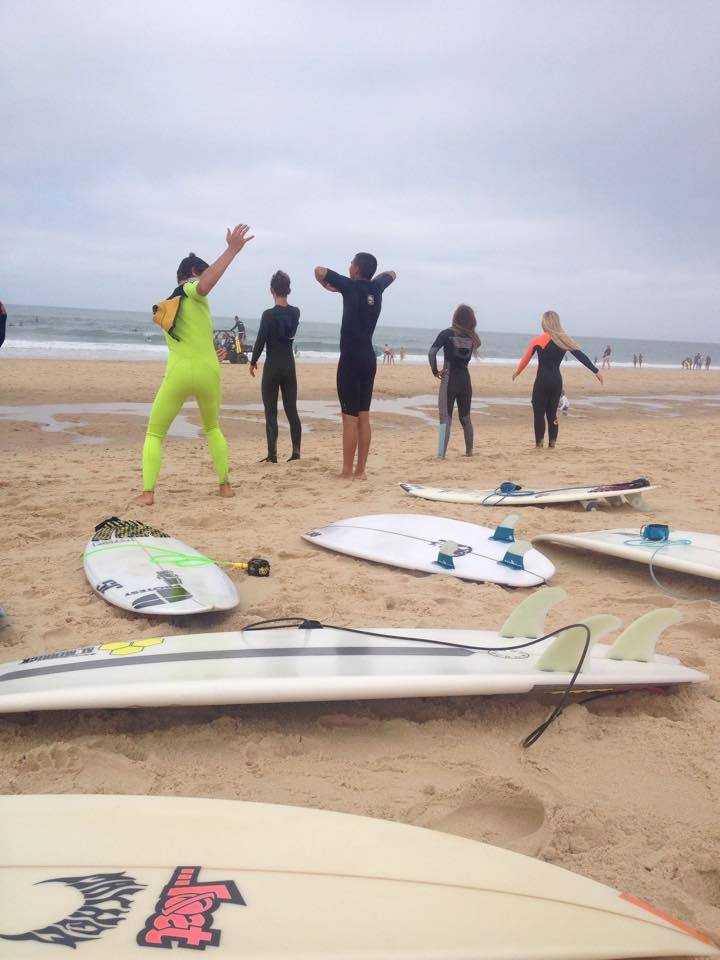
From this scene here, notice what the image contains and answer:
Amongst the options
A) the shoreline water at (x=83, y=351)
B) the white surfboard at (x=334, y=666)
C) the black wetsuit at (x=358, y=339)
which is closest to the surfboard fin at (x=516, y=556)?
the white surfboard at (x=334, y=666)

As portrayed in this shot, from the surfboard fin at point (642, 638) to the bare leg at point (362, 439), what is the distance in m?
3.70

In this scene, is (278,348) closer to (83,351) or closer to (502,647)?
(502,647)

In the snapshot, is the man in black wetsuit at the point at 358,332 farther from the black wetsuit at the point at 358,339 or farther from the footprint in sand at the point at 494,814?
the footprint in sand at the point at 494,814

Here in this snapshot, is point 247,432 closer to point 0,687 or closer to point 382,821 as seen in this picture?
point 0,687

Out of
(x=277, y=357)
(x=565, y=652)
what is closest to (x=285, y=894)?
(x=565, y=652)

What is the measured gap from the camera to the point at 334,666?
2.39 m

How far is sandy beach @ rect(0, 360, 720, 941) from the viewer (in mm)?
1877

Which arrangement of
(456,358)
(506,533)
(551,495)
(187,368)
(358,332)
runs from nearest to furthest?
(506,533), (187,368), (551,495), (358,332), (456,358)

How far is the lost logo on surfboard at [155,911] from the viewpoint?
1.27 metres

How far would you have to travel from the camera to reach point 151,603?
10.2 ft

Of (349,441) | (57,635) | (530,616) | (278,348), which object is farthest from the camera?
Answer: (278,348)

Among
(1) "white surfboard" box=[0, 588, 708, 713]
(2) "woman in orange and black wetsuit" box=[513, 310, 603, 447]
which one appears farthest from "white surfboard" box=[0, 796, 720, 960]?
(2) "woman in orange and black wetsuit" box=[513, 310, 603, 447]

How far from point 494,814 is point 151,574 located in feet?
6.58

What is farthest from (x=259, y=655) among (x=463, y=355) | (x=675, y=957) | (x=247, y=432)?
(x=247, y=432)
